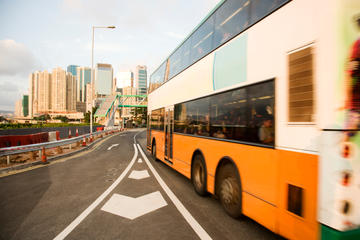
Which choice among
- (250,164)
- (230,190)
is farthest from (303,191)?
(230,190)

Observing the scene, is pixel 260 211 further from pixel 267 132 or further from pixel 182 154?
pixel 182 154

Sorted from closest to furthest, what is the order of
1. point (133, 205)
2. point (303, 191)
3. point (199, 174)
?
1. point (303, 191)
2. point (133, 205)
3. point (199, 174)

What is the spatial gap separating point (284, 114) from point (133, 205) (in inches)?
146

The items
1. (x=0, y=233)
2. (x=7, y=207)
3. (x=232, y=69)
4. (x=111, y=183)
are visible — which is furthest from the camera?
(x=111, y=183)

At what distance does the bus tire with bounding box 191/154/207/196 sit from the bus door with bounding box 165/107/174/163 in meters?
2.29

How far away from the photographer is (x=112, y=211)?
4555 millimetres

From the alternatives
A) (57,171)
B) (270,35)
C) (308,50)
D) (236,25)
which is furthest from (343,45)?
(57,171)

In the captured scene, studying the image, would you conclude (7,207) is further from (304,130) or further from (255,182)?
(304,130)

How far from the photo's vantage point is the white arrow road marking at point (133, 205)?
4504 mm

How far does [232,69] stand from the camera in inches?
168

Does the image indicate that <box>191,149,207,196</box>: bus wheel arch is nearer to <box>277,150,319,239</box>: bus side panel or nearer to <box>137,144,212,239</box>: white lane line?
<box>137,144,212,239</box>: white lane line

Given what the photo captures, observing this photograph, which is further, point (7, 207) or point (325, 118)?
point (7, 207)

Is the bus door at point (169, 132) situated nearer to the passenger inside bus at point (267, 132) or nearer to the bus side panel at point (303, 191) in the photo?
the passenger inside bus at point (267, 132)

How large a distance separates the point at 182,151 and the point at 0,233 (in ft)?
15.3
